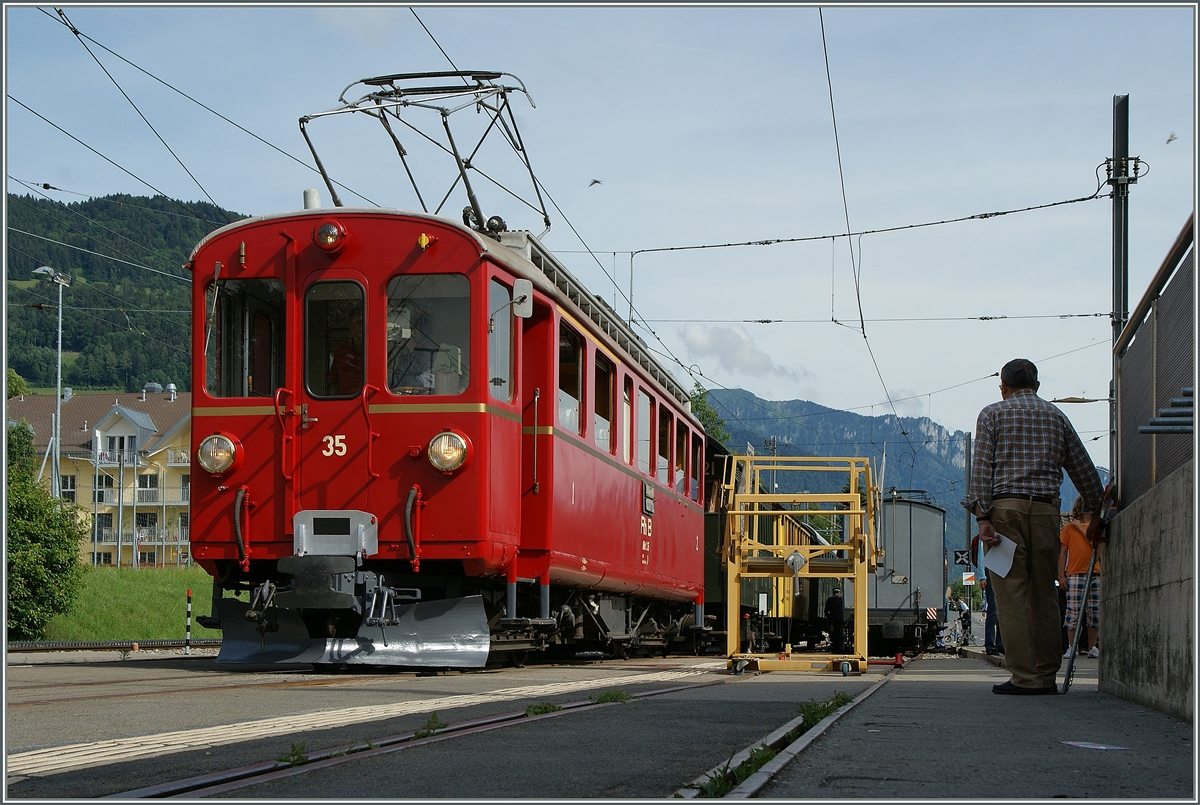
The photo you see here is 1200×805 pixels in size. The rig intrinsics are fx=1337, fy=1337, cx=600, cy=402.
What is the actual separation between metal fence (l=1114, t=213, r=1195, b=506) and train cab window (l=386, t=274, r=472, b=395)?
450 cm

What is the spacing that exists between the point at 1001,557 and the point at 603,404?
5.78 meters

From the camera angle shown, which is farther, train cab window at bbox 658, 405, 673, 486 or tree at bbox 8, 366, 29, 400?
tree at bbox 8, 366, 29, 400

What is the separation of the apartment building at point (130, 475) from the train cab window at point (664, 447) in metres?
61.4

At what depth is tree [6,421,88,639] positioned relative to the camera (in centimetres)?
2683

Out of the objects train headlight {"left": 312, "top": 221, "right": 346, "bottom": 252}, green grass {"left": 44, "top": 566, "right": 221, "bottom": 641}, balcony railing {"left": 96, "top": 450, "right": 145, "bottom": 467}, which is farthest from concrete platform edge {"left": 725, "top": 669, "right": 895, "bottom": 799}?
balcony railing {"left": 96, "top": 450, "right": 145, "bottom": 467}

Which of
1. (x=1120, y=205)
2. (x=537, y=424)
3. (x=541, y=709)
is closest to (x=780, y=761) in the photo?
(x=541, y=709)

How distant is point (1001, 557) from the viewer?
24.8 feet

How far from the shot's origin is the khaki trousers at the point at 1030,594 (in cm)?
750

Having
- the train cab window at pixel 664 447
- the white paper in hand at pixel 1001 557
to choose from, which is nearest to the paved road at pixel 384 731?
the white paper in hand at pixel 1001 557

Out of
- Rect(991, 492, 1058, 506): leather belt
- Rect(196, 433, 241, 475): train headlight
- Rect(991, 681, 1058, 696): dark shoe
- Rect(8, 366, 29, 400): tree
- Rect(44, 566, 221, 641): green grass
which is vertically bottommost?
Rect(44, 566, 221, 641): green grass

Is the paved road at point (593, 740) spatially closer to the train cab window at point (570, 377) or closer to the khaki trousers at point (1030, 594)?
the khaki trousers at point (1030, 594)

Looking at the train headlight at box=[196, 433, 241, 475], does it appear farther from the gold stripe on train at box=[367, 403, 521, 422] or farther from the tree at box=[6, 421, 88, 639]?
the tree at box=[6, 421, 88, 639]

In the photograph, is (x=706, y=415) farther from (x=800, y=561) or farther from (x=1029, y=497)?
(x=1029, y=497)

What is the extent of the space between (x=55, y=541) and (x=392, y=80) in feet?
66.0
